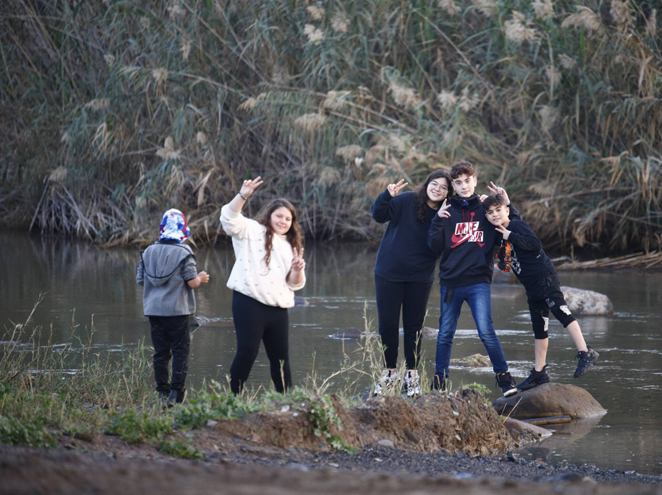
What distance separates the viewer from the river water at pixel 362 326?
6367mm

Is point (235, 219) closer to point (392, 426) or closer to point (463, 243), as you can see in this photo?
point (392, 426)

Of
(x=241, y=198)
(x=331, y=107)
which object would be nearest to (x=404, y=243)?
(x=241, y=198)

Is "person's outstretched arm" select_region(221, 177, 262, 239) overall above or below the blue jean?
above

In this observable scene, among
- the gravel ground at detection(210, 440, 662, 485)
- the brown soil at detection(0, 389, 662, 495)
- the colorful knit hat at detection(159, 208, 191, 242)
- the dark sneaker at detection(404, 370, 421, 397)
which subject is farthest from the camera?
the colorful knit hat at detection(159, 208, 191, 242)

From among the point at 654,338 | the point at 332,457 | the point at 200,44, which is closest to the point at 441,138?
the point at 200,44

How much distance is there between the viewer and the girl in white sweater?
6.16m

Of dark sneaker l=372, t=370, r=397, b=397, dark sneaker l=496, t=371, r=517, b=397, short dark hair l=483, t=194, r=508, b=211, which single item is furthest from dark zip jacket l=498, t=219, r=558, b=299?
dark sneaker l=372, t=370, r=397, b=397

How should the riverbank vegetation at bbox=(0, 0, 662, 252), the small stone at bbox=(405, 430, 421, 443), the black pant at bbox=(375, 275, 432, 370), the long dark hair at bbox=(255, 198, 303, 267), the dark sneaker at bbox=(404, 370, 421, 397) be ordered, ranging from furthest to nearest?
the riverbank vegetation at bbox=(0, 0, 662, 252)
the black pant at bbox=(375, 275, 432, 370)
the dark sneaker at bbox=(404, 370, 421, 397)
the long dark hair at bbox=(255, 198, 303, 267)
the small stone at bbox=(405, 430, 421, 443)

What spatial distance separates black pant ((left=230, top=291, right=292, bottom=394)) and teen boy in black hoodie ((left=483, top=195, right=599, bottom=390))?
198 centimetres

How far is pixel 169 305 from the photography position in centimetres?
672

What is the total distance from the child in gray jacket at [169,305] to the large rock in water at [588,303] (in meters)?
6.14

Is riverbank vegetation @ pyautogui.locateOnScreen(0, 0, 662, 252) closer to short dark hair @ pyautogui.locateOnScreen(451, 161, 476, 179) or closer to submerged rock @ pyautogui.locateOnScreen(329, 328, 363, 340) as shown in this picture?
submerged rock @ pyautogui.locateOnScreen(329, 328, 363, 340)

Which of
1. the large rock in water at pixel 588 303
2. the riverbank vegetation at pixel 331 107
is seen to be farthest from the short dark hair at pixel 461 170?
the riverbank vegetation at pixel 331 107

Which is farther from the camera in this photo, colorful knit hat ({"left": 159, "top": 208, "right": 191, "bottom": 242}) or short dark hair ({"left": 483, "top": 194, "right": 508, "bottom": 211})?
short dark hair ({"left": 483, "top": 194, "right": 508, "bottom": 211})
